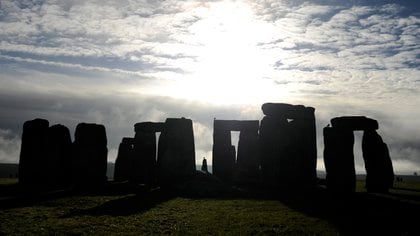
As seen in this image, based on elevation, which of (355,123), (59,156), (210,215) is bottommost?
(210,215)

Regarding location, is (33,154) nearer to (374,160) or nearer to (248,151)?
(248,151)

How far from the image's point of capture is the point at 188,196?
2923 centimetres

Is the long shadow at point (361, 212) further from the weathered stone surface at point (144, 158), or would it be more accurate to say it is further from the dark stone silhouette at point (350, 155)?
the weathered stone surface at point (144, 158)

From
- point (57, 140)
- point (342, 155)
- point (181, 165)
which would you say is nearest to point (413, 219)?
point (342, 155)

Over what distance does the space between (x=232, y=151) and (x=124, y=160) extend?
1146 cm

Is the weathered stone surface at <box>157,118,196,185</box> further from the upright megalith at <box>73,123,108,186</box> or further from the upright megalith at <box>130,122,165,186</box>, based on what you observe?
the upright megalith at <box>130,122,165,186</box>

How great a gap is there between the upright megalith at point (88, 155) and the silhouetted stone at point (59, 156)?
173cm

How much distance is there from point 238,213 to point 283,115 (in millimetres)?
14871

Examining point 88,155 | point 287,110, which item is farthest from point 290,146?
point 88,155

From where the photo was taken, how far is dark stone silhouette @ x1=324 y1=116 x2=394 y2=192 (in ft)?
104

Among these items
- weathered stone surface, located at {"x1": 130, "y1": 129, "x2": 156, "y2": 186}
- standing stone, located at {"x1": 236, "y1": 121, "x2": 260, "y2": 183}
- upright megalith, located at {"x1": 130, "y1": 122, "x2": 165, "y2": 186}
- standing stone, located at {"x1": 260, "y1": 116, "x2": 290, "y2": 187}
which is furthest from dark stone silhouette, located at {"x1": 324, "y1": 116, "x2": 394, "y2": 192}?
upright megalith, located at {"x1": 130, "y1": 122, "x2": 165, "y2": 186}

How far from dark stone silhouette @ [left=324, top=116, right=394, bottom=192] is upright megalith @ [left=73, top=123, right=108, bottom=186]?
18121mm

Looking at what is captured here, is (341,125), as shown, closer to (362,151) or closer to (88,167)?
(362,151)

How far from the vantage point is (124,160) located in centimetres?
4575
